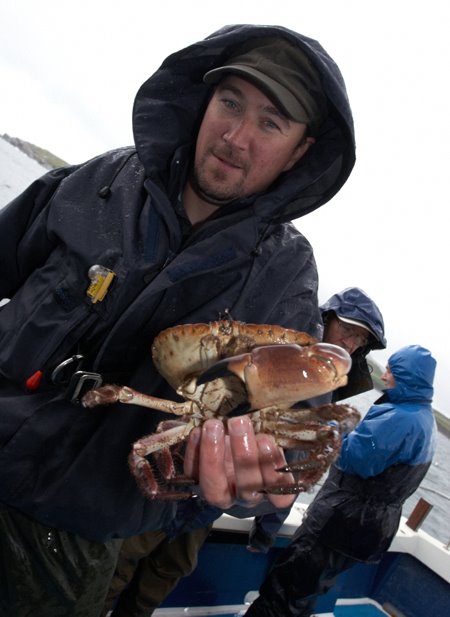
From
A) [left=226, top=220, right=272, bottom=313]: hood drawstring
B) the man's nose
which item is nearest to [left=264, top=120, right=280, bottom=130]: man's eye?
the man's nose

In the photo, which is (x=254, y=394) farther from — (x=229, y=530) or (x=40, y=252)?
(x=229, y=530)

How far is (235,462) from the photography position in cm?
191

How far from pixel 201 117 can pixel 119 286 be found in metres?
1.44

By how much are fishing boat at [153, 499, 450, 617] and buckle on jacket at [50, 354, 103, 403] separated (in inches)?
113

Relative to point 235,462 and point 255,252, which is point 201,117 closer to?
point 255,252

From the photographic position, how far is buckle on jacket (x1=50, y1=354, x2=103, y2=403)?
208cm

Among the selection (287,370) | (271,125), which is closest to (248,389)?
(287,370)

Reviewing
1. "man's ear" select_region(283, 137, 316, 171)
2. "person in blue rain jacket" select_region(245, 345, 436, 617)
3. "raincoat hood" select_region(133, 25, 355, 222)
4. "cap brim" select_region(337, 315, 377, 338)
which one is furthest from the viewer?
"cap brim" select_region(337, 315, 377, 338)

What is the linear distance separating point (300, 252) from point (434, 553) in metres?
5.01

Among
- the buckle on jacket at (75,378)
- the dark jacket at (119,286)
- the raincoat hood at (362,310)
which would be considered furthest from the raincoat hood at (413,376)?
the buckle on jacket at (75,378)

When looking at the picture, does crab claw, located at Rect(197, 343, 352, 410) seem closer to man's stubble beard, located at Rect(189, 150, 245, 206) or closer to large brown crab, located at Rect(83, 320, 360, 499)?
large brown crab, located at Rect(83, 320, 360, 499)

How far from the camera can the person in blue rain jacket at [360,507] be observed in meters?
4.41

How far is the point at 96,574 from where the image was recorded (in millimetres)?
2246

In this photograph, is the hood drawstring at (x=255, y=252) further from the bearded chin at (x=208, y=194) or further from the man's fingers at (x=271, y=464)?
the man's fingers at (x=271, y=464)
